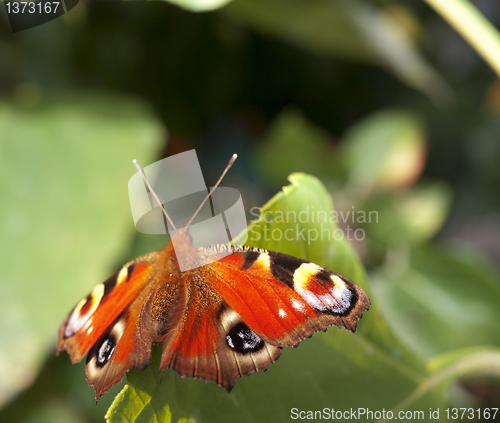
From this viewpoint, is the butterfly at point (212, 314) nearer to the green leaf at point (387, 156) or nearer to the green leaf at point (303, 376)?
the green leaf at point (303, 376)

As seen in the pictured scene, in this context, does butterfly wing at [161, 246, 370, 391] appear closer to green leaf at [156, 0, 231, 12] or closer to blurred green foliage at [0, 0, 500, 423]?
blurred green foliage at [0, 0, 500, 423]

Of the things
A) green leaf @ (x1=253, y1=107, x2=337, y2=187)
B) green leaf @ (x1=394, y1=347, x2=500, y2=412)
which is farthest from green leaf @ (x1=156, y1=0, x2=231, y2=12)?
green leaf @ (x1=394, y1=347, x2=500, y2=412)

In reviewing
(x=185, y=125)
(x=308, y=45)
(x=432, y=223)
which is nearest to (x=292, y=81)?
(x=308, y=45)

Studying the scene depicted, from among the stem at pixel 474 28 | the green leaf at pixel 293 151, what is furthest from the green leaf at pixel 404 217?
the stem at pixel 474 28

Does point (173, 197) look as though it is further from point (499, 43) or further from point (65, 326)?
point (499, 43)

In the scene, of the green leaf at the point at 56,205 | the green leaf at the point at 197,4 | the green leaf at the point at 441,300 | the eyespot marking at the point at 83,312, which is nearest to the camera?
the eyespot marking at the point at 83,312

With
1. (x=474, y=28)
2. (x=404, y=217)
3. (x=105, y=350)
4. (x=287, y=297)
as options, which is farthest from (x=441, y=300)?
(x=105, y=350)
